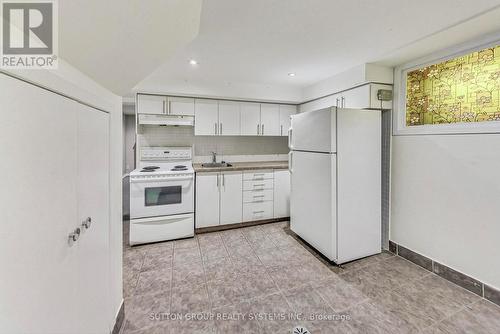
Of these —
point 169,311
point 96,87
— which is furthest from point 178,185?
point 96,87

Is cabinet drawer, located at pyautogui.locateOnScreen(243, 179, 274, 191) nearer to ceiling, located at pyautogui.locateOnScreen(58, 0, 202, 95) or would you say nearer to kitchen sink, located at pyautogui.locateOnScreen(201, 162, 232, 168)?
kitchen sink, located at pyautogui.locateOnScreen(201, 162, 232, 168)

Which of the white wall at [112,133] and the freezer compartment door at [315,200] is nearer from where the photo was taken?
the white wall at [112,133]

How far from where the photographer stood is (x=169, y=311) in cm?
171

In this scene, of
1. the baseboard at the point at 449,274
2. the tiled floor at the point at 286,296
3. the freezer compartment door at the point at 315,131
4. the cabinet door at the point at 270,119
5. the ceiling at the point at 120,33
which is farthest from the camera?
the cabinet door at the point at 270,119

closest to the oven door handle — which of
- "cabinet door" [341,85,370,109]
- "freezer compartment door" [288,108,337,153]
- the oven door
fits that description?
the oven door

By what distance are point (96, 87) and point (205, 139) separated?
8.81ft

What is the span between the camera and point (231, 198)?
3.35m

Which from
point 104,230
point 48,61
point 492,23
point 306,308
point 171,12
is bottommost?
point 306,308

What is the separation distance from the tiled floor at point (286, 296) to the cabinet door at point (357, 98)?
1.80 m

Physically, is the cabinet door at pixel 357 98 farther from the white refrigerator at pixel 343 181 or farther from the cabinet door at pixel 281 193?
the cabinet door at pixel 281 193

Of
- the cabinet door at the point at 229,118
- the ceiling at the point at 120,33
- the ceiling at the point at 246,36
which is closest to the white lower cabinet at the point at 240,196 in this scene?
the cabinet door at the point at 229,118

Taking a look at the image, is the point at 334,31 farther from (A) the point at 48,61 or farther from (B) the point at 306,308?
(B) the point at 306,308

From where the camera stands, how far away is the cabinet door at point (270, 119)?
3885 mm

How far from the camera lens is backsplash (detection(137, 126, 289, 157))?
3.53 meters
